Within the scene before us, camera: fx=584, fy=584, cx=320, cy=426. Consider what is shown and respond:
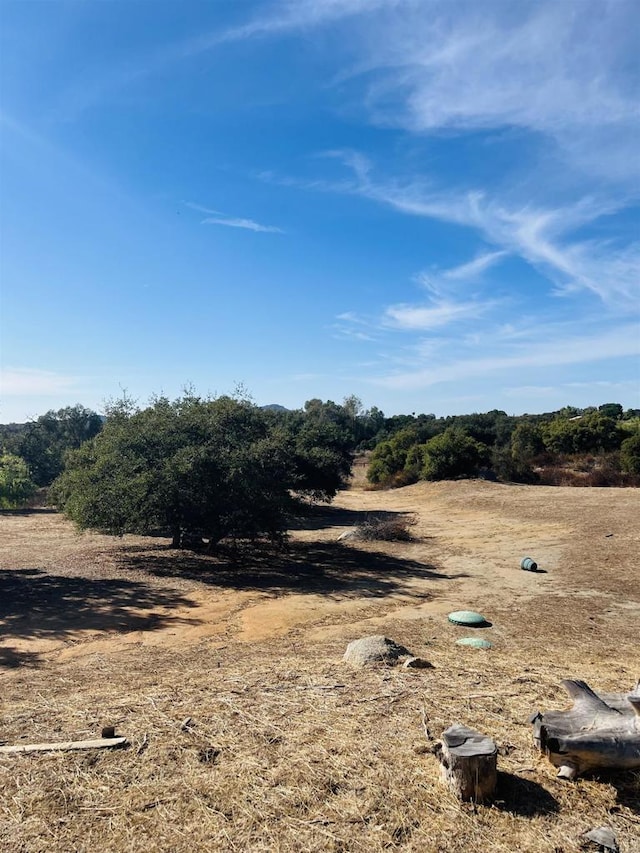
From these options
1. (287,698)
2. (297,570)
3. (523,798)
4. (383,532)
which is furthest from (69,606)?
(383,532)

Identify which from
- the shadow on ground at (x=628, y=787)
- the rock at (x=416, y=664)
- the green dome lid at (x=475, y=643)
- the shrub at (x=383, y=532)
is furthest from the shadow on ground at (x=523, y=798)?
the shrub at (x=383, y=532)

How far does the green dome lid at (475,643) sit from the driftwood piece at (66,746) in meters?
4.73

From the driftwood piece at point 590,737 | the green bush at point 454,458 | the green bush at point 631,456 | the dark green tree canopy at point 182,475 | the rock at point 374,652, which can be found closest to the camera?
the driftwood piece at point 590,737

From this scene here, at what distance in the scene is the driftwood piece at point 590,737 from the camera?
12.3 ft

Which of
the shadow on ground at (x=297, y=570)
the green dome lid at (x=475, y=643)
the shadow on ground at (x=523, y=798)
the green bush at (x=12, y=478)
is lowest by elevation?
the shadow on ground at (x=297, y=570)

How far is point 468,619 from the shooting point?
29.2ft

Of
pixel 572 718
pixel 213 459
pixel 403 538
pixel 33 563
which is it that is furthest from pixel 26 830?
pixel 403 538

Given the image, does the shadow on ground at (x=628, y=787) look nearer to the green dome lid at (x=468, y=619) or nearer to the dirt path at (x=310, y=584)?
the dirt path at (x=310, y=584)

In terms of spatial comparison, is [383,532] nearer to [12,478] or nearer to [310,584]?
[310,584]

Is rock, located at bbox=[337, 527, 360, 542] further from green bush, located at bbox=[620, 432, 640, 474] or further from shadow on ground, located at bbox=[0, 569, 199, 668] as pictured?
green bush, located at bbox=[620, 432, 640, 474]

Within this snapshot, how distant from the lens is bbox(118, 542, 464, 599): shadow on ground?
11.7 metres

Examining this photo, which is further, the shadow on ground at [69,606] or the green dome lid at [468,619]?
the green dome lid at [468,619]

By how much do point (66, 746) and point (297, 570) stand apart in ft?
31.1

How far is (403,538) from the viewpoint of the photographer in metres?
18.0
